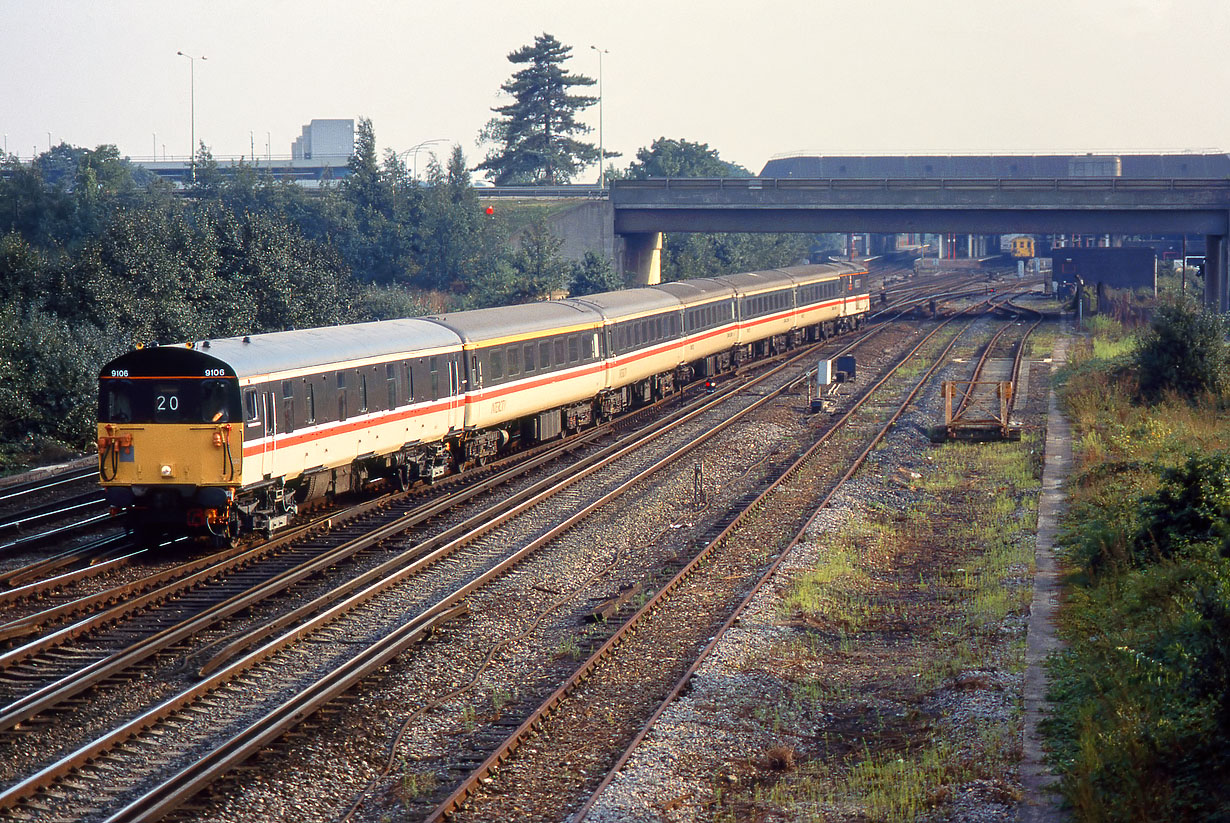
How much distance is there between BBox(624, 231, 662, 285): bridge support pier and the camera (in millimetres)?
63062

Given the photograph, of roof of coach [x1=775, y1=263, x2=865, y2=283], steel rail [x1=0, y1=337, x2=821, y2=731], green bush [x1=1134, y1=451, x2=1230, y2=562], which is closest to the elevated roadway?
roof of coach [x1=775, y1=263, x2=865, y2=283]

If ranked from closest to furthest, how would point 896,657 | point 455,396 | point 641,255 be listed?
point 896,657, point 455,396, point 641,255

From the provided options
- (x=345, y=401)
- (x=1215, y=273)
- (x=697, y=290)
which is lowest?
(x=345, y=401)

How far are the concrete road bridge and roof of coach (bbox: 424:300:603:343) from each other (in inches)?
1114

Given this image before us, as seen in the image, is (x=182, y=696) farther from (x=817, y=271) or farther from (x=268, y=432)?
(x=817, y=271)

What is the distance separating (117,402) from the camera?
17.2 meters

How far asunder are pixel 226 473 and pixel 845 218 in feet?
150

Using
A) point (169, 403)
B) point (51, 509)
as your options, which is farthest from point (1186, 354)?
point (51, 509)

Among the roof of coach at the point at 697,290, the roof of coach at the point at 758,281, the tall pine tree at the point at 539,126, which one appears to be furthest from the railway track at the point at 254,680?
the tall pine tree at the point at 539,126

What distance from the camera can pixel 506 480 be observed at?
23.9m

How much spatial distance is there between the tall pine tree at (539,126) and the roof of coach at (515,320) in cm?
6396

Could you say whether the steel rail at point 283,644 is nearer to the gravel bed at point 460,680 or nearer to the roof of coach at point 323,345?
the gravel bed at point 460,680

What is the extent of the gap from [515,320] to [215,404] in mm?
10491

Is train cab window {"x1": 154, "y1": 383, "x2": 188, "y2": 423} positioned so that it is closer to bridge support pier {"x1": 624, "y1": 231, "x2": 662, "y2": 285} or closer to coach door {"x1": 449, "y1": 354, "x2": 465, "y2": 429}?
coach door {"x1": 449, "y1": 354, "x2": 465, "y2": 429}
